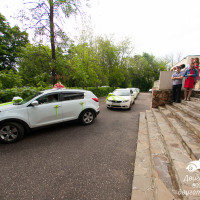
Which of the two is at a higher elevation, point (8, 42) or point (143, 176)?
point (8, 42)

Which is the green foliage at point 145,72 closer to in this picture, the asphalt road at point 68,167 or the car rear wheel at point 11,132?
the asphalt road at point 68,167

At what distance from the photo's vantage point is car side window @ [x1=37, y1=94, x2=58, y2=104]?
3545 millimetres

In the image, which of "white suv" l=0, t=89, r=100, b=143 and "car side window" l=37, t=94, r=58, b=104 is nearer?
"white suv" l=0, t=89, r=100, b=143

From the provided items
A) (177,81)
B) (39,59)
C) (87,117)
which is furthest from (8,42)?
(177,81)

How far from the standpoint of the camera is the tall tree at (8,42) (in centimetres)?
1670

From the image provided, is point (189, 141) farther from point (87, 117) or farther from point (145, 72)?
point (145, 72)

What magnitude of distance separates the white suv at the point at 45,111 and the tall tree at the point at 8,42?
1930 cm

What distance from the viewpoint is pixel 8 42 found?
1761 cm

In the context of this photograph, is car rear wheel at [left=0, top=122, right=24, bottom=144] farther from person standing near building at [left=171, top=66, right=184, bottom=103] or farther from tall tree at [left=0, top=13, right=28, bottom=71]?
tall tree at [left=0, top=13, right=28, bottom=71]

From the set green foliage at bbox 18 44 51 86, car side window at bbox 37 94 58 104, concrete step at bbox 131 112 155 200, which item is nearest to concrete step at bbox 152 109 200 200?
concrete step at bbox 131 112 155 200

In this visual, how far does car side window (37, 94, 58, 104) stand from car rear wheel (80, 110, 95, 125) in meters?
1.35

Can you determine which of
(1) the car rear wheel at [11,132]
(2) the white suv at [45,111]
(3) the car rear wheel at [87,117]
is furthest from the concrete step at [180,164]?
(1) the car rear wheel at [11,132]

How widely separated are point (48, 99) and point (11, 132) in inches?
58.2

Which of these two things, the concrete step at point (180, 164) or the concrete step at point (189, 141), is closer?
the concrete step at point (180, 164)
